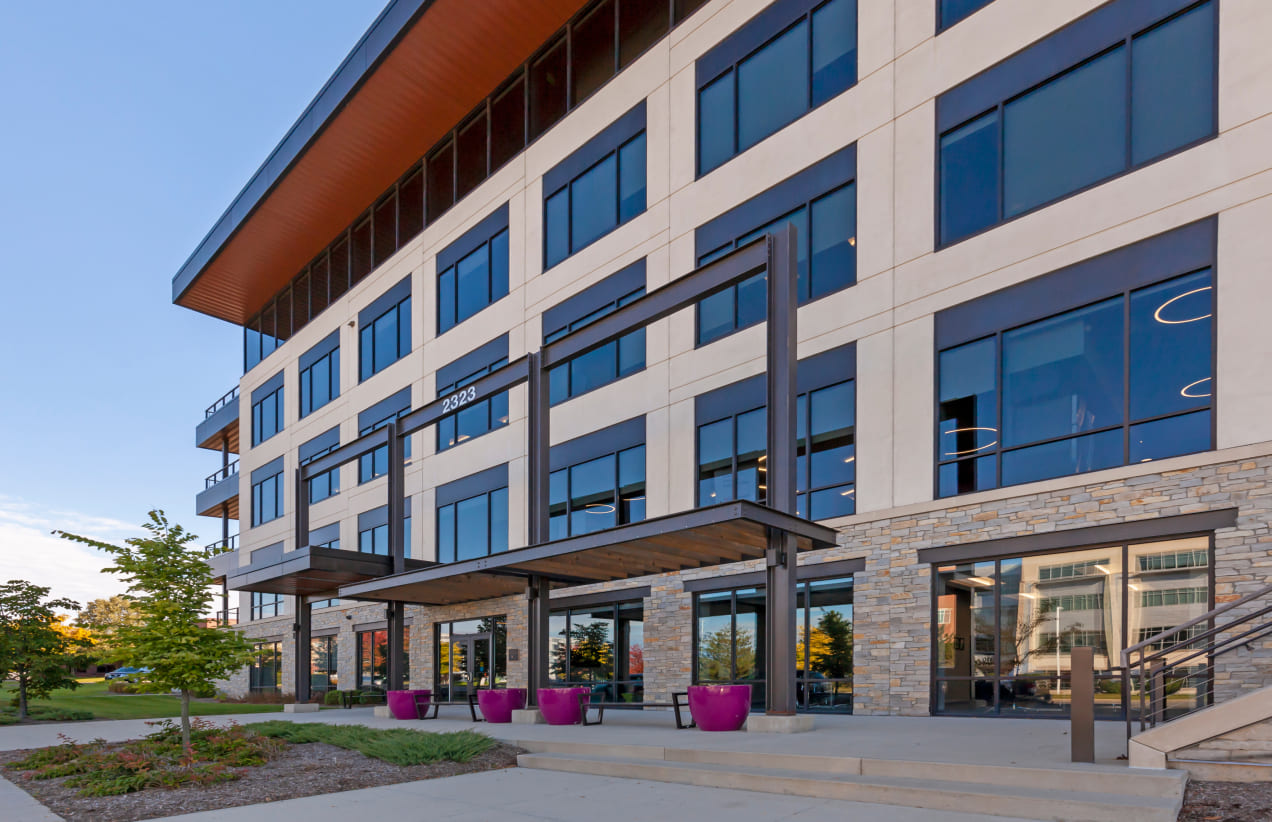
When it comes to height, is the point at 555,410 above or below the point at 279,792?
above

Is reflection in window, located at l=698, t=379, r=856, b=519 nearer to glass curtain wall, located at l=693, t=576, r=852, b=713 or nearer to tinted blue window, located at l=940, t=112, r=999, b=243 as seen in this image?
glass curtain wall, located at l=693, t=576, r=852, b=713

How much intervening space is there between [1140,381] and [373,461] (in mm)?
28456

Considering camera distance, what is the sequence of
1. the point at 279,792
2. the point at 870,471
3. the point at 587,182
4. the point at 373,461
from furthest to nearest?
1. the point at 373,461
2. the point at 587,182
3. the point at 870,471
4. the point at 279,792

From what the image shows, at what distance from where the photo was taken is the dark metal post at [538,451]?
739 inches

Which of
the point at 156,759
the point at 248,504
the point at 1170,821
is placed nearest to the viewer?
the point at 1170,821

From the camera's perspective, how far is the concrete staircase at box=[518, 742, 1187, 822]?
784 centimetres

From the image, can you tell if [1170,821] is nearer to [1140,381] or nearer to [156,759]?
[1140,381]

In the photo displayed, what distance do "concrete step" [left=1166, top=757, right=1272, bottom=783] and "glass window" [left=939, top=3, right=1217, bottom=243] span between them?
9359mm

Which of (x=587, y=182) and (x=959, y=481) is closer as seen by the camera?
(x=959, y=481)

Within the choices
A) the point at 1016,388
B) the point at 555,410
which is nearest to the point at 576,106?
the point at 555,410

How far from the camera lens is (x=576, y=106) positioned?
86.7 ft

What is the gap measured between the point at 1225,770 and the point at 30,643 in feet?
87.6

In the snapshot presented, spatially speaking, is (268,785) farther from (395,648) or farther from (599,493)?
(599,493)

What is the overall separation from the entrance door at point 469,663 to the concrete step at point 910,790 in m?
16.7
